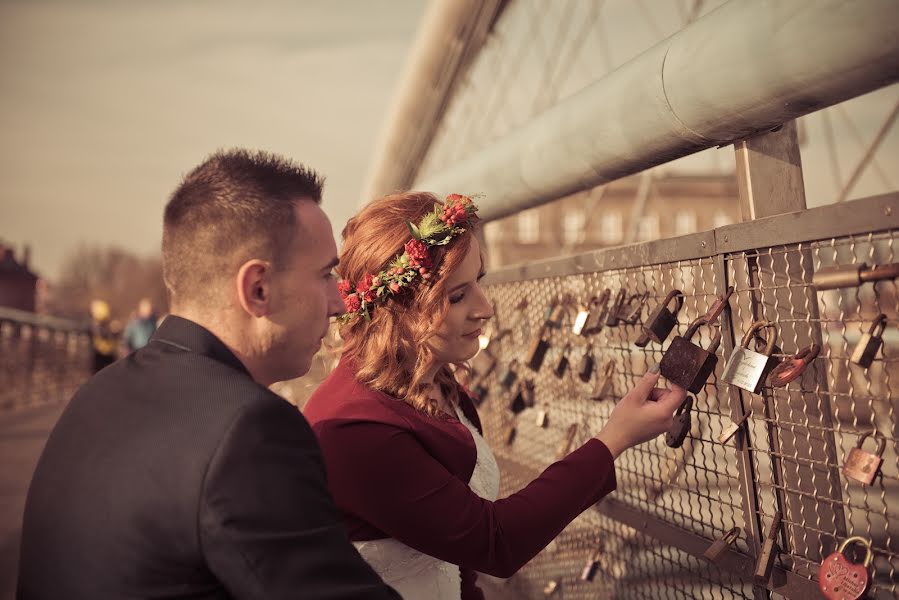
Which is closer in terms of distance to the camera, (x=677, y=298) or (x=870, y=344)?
(x=870, y=344)

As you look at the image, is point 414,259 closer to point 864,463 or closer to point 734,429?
point 734,429

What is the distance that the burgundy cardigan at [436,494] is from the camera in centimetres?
173

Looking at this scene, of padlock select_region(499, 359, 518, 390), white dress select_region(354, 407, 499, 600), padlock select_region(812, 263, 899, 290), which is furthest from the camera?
padlock select_region(499, 359, 518, 390)

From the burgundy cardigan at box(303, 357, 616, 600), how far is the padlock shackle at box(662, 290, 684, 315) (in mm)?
394

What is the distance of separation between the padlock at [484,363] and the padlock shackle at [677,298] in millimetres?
1657

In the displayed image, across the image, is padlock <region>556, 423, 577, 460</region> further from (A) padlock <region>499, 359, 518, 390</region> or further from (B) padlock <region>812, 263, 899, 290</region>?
(B) padlock <region>812, 263, 899, 290</region>

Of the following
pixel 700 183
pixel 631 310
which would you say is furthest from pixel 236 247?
pixel 700 183

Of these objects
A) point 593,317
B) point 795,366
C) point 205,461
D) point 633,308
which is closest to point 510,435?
point 593,317

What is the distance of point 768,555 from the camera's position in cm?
157

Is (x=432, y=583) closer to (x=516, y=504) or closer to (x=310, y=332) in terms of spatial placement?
(x=516, y=504)

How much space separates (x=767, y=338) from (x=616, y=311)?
61 centimetres

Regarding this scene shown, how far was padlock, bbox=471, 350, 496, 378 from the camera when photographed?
137 inches

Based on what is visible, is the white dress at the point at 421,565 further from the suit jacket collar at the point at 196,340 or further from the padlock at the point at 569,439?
the suit jacket collar at the point at 196,340

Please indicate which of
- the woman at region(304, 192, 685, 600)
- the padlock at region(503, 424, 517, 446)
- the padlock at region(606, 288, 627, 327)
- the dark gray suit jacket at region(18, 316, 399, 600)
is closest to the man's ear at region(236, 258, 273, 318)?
the dark gray suit jacket at region(18, 316, 399, 600)
